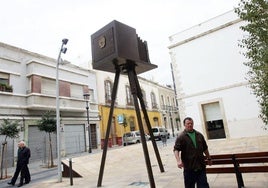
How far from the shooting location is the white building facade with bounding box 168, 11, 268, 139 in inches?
634

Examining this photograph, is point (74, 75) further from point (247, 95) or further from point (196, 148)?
point (196, 148)

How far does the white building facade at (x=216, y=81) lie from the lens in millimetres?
16094

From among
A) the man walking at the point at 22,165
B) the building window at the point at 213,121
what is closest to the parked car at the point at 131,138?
the building window at the point at 213,121

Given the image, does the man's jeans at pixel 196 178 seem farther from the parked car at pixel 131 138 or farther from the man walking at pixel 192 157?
the parked car at pixel 131 138

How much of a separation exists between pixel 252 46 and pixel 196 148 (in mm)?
4773

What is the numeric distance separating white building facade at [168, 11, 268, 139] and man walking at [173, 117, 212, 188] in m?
12.9

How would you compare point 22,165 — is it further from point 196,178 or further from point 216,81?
point 216,81

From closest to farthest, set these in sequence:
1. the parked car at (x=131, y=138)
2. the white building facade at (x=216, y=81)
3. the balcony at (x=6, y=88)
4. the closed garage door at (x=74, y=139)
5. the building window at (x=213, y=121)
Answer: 1. the white building facade at (x=216, y=81)
2. the balcony at (x=6, y=88)
3. the building window at (x=213, y=121)
4. the closed garage door at (x=74, y=139)
5. the parked car at (x=131, y=138)

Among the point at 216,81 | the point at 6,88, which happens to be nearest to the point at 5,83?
the point at 6,88

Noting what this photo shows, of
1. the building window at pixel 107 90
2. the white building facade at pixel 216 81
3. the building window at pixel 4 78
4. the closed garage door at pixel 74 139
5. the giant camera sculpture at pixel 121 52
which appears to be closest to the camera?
the giant camera sculpture at pixel 121 52

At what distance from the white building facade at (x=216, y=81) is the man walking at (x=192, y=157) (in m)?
12.9

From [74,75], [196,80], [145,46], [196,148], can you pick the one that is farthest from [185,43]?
[196,148]

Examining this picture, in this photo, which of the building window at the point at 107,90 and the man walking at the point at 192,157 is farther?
the building window at the point at 107,90

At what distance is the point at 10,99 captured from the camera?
55.6 ft
